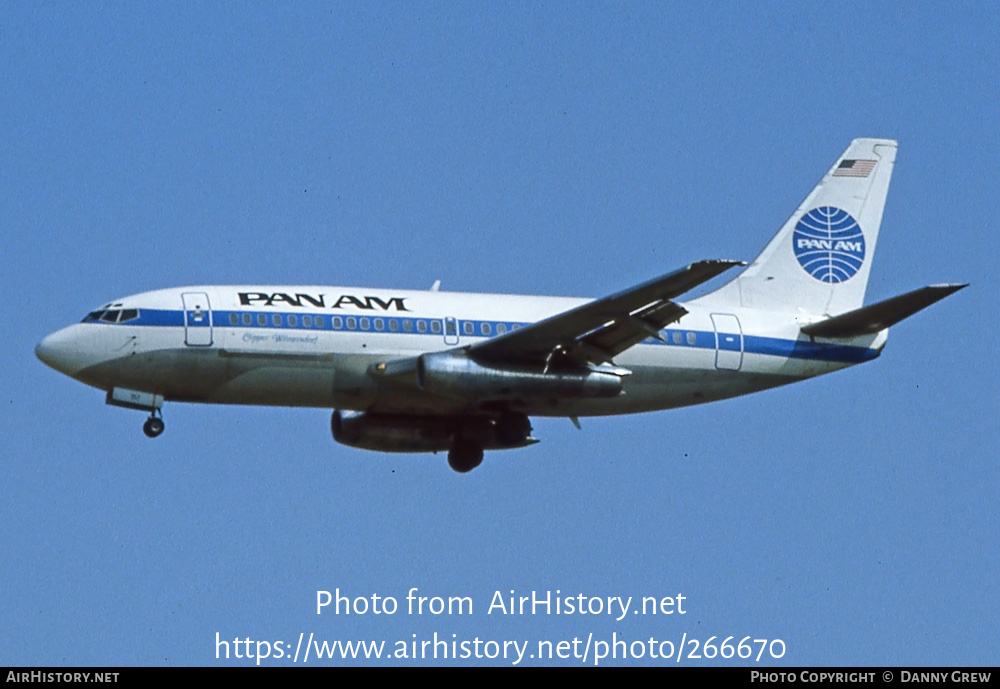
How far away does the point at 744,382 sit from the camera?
5203cm

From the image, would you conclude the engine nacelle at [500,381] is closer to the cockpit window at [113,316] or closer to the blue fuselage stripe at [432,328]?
the blue fuselage stripe at [432,328]

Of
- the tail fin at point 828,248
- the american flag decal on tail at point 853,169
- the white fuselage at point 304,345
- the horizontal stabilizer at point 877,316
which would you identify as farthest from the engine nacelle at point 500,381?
the american flag decal on tail at point 853,169

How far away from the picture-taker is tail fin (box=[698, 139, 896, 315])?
178 ft

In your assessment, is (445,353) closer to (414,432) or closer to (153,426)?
(414,432)

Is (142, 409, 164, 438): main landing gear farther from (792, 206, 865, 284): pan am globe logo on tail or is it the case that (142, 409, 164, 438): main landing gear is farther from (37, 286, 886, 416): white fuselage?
(792, 206, 865, 284): pan am globe logo on tail

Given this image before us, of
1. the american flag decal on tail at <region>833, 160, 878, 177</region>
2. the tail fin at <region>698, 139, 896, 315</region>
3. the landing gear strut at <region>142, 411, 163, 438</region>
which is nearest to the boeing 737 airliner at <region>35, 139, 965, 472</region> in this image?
the landing gear strut at <region>142, 411, 163, 438</region>

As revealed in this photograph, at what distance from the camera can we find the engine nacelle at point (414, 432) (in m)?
51.2

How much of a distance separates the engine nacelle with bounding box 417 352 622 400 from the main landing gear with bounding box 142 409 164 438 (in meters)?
6.47

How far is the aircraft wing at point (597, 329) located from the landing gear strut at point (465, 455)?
4348 mm

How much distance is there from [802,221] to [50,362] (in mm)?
21882
